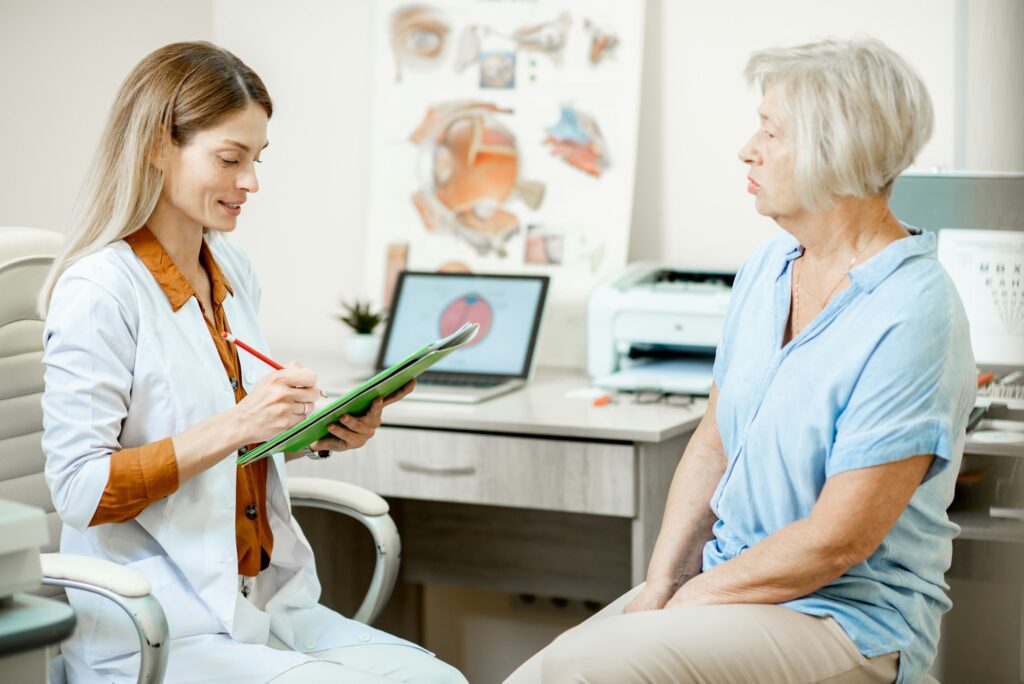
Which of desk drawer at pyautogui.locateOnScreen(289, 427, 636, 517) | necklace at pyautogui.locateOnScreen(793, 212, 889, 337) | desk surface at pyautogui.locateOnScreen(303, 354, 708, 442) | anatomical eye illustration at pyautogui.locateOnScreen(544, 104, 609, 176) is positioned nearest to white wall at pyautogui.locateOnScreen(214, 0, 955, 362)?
anatomical eye illustration at pyautogui.locateOnScreen(544, 104, 609, 176)

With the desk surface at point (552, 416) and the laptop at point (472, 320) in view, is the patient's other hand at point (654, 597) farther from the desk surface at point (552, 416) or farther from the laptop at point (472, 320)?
the laptop at point (472, 320)

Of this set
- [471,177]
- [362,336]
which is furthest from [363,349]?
[471,177]

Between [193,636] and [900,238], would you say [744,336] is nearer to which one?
[900,238]

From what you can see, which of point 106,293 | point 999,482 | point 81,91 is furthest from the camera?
point 81,91

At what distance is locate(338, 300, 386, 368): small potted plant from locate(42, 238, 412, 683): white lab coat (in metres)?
1.05

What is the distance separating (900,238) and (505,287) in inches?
51.1

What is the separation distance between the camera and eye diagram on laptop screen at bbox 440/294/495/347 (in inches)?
105

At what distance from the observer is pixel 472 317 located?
2.68 m

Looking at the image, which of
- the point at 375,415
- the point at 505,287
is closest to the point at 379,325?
the point at 505,287

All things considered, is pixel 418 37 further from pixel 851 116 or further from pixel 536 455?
pixel 851 116

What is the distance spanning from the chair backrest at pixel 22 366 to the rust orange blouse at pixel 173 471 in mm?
206

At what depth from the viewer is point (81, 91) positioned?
2.66 metres

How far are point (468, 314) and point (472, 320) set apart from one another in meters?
0.03

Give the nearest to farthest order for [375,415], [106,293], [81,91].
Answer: [106,293], [375,415], [81,91]
